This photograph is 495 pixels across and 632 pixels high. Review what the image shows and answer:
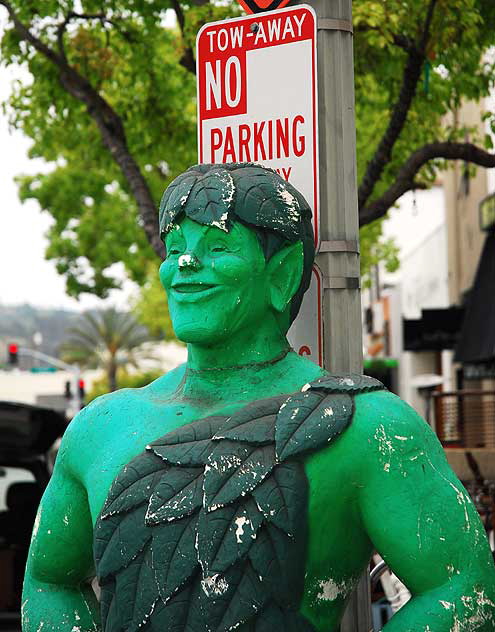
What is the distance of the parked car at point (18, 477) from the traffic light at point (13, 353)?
2901 cm

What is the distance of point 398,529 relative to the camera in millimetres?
1991

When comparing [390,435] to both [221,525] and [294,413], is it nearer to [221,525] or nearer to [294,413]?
[294,413]

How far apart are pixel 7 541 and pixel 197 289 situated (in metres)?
5.44

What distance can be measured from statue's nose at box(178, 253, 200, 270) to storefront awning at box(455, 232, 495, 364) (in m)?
15.8

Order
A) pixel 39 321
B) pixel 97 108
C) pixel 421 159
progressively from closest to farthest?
1. pixel 421 159
2. pixel 97 108
3. pixel 39 321

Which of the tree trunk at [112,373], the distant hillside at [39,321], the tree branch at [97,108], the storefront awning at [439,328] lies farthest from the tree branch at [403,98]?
the distant hillside at [39,321]

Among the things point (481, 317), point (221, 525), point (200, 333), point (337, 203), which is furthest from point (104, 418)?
point (481, 317)

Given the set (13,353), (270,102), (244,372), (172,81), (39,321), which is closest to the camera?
(244,372)

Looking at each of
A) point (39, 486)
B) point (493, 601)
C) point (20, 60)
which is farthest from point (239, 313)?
point (20, 60)

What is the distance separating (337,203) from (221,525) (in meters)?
1.32

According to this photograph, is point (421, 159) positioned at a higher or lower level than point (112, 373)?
higher

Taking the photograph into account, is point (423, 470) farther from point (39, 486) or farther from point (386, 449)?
point (39, 486)

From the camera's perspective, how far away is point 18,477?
23.8 feet

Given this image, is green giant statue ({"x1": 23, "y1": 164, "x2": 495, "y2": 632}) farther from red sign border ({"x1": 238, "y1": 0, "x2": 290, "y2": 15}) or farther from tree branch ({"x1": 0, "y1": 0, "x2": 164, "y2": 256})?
tree branch ({"x1": 0, "y1": 0, "x2": 164, "y2": 256})
